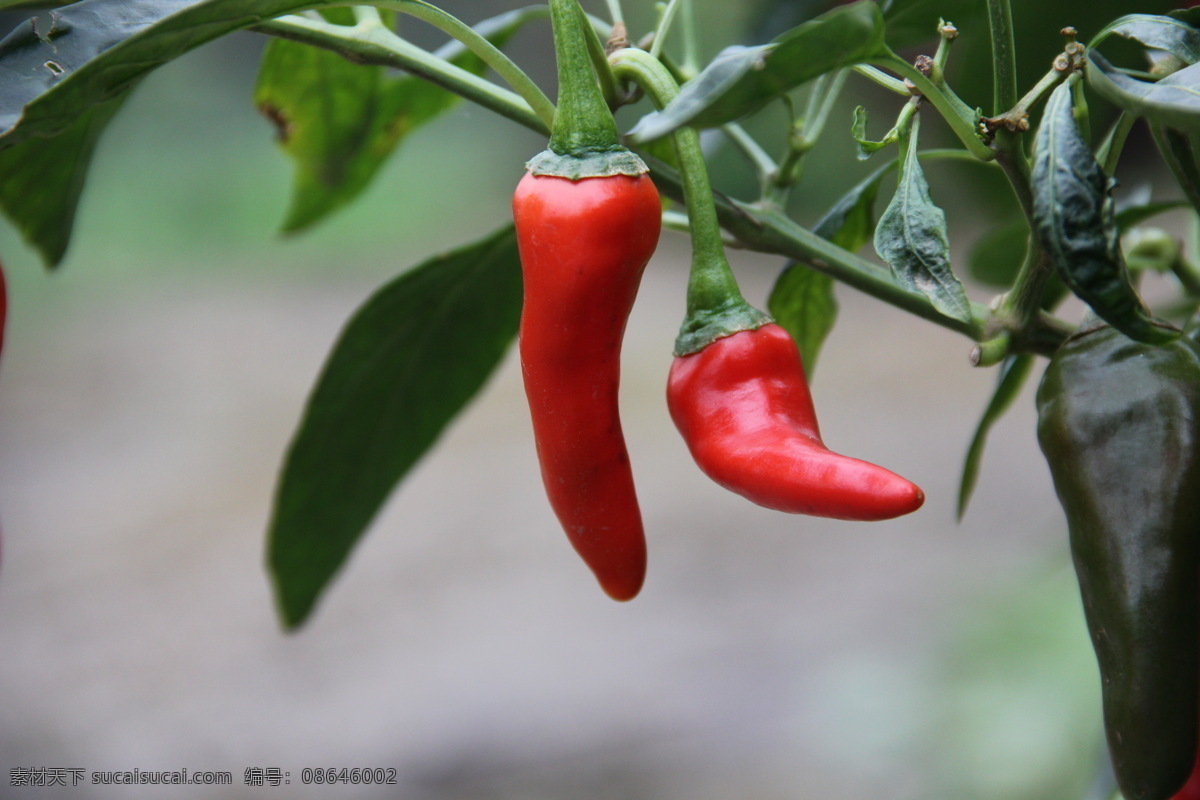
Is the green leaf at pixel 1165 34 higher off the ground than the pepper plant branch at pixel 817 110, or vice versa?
the green leaf at pixel 1165 34

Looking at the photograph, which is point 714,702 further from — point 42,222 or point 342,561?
point 42,222

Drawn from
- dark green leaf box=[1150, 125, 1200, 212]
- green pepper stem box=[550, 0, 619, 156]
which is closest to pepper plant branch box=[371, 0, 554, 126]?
green pepper stem box=[550, 0, 619, 156]

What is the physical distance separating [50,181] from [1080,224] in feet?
1.43

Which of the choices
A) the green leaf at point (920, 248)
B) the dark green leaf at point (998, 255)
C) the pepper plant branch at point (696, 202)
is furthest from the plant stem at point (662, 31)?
the dark green leaf at point (998, 255)

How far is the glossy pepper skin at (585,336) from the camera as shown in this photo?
1.17 ft

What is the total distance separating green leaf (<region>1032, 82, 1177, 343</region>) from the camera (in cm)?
30

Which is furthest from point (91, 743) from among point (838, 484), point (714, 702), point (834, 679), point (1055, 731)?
point (838, 484)

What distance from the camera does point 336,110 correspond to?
2.13 ft

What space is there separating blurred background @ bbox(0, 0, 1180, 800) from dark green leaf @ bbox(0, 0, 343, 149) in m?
0.34

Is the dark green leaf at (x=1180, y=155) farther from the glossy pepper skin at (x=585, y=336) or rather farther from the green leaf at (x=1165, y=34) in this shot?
the glossy pepper skin at (x=585, y=336)

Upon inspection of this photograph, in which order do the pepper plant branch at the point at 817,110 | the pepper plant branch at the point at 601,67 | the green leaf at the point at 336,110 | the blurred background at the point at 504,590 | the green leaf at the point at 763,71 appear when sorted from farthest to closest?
the blurred background at the point at 504,590 → the green leaf at the point at 336,110 → the pepper plant branch at the point at 817,110 → the pepper plant branch at the point at 601,67 → the green leaf at the point at 763,71

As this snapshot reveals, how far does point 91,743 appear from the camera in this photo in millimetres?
1807

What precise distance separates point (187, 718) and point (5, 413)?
1636 mm

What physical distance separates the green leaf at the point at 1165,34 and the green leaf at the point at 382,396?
1.01 feet
